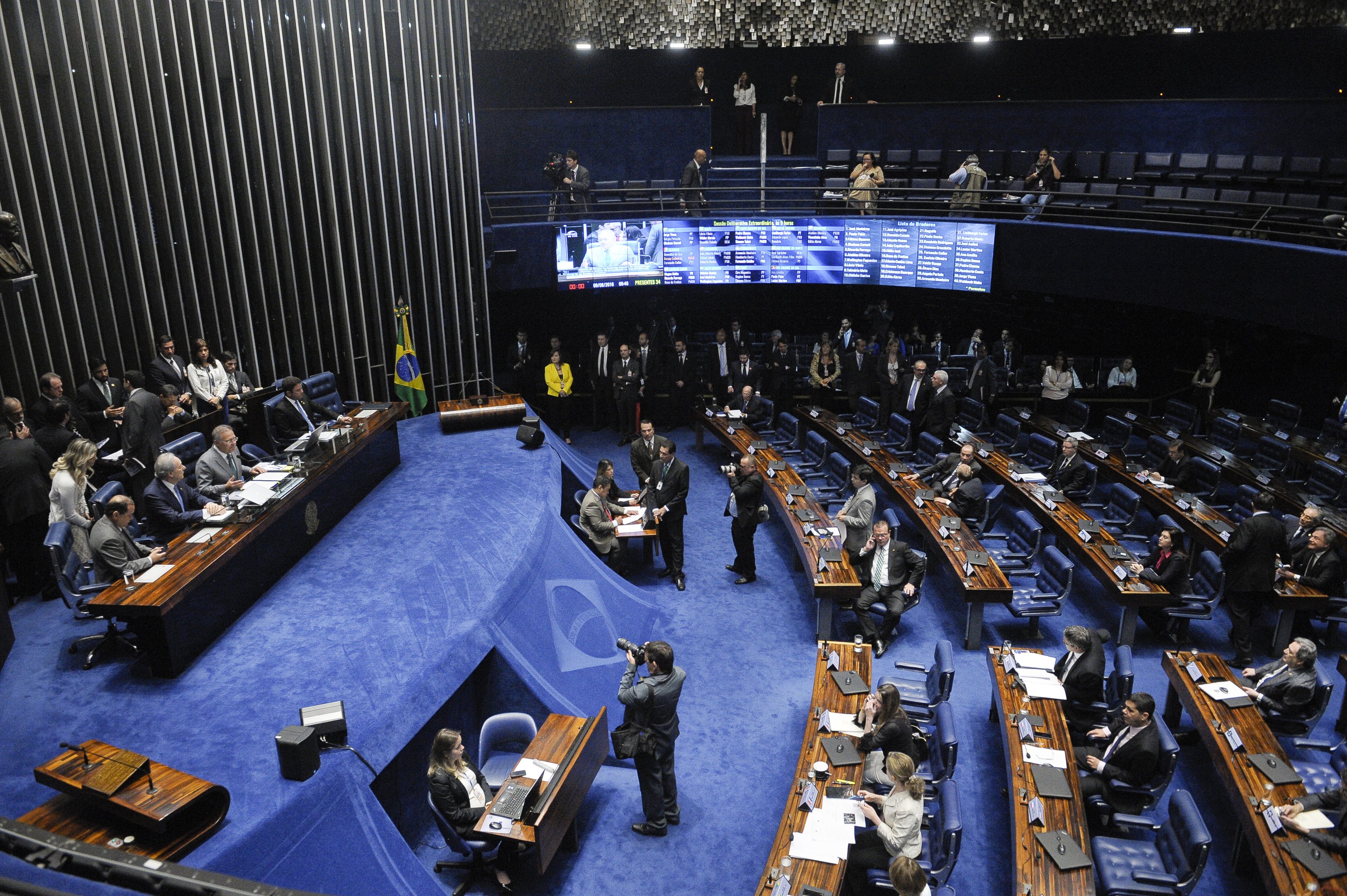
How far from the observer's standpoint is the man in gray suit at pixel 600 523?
9.79 metres

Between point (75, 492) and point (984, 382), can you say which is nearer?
point (75, 492)

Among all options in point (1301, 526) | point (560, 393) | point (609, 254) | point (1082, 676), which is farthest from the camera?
point (609, 254)

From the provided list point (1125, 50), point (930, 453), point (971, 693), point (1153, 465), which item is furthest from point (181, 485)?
point (1125, 50)

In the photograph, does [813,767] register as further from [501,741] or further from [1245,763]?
[1245,763]

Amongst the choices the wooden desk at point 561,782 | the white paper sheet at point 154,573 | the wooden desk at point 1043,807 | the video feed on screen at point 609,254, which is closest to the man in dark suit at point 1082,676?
the wooden desk at point 1043,807

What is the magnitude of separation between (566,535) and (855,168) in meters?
8.84

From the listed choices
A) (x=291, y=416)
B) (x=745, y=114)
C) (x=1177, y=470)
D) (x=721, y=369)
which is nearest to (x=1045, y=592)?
(x=1177, y=470)

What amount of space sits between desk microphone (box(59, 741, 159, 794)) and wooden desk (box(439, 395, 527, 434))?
701 cm

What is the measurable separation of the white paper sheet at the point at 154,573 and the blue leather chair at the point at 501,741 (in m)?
2.42

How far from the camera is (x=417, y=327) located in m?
13.1

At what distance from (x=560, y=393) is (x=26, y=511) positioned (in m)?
7.65

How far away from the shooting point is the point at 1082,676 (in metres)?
7.02

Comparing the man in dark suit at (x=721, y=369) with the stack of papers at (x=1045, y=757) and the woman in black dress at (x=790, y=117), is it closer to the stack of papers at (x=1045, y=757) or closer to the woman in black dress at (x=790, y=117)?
the woman in black dress at (x=790, y=117)

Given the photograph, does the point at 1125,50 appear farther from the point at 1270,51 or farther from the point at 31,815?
the point at 31,815
